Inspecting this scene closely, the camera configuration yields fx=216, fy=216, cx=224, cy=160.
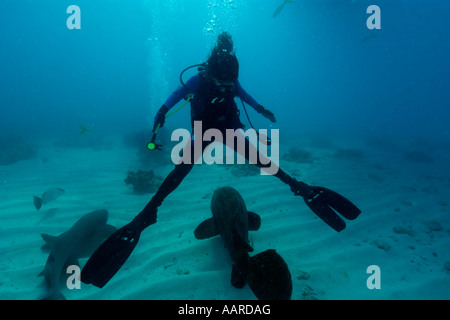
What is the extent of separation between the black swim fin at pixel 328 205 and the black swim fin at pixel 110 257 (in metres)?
2.97


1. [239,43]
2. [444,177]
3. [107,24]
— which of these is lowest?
[444,177]

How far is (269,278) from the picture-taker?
209 cm

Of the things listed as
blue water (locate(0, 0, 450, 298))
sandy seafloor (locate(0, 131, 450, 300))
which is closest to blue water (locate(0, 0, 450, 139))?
blue water (locate(0, 0, 450, 298))

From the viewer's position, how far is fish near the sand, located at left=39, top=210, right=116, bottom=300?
3.15m

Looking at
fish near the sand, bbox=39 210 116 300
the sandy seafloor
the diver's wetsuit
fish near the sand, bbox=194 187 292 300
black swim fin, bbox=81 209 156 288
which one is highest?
the diver's wetsuit

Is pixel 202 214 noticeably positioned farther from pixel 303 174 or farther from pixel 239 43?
pixel 239 43

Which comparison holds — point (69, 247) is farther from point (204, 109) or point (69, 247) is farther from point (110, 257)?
point (204, 109)

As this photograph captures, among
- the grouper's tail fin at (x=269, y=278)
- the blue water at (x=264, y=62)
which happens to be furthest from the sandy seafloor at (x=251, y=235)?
the blue water at (x=264, y=62)

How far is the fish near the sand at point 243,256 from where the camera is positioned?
2.05 m

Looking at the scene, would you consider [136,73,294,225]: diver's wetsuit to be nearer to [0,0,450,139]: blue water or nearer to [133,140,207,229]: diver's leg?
[133,140,207,229]: diver's leg

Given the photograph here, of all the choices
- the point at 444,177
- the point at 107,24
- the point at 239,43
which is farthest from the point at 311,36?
the point at 107,24

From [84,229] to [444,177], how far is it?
14.3 metres

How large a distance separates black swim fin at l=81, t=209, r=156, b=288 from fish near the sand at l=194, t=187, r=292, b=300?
105 centimetres
